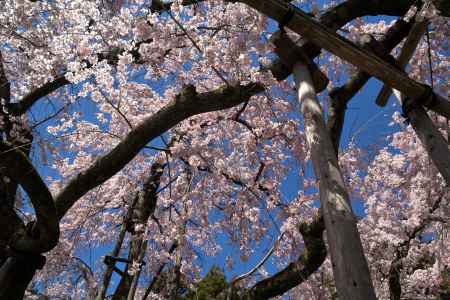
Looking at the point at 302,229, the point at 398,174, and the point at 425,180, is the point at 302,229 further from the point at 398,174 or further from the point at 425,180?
the point at 398,174

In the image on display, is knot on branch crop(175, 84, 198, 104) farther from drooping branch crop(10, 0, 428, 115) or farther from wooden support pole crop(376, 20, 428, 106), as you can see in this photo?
wooden support pole crop(376, 20, 428, 106)

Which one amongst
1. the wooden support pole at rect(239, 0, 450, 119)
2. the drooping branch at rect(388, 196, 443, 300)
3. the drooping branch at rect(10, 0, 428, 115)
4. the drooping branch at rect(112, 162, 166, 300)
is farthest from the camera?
the drooping branch at rect(388, 196, 443, 300)

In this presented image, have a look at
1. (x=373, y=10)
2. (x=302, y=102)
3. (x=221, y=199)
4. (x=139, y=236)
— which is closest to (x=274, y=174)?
(x=221, y=199)

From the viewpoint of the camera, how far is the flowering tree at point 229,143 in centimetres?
254

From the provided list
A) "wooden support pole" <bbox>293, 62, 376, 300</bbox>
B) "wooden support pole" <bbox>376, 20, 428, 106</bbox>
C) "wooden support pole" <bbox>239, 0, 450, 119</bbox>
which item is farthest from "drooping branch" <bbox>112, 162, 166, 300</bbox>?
"wooden support pole" <bbox>376, 20, 428, 106</bbox>

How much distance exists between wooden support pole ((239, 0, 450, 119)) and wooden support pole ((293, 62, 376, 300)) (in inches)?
14.9

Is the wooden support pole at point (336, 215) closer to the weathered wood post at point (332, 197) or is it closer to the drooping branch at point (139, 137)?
the weathered wood post at point (332, 197)

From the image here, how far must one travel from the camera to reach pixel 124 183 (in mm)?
7242

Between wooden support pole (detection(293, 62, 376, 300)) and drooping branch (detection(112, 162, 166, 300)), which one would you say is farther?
drooping branch (detection(112, 162, 166, 300))

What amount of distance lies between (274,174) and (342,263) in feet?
16.3

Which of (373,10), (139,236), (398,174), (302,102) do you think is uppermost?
(398,174)

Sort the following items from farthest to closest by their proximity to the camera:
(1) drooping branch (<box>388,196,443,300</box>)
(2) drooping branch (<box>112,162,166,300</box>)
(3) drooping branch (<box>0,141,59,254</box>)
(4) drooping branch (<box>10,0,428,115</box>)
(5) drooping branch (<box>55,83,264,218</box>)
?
(1) drooping branch (<box>388,196,443,300</box>)
(2) drooping branch (<box>112,162,166,300</box>)
(5) drooping branch (<box>55,83,264,218</box>)
(4) drooping branch (<box>10,0,428,115</box>)
(3) drooping branch (<box>0,141,59,254</box>)

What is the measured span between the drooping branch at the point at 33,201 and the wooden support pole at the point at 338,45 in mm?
1992

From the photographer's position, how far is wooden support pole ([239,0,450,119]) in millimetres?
2320
